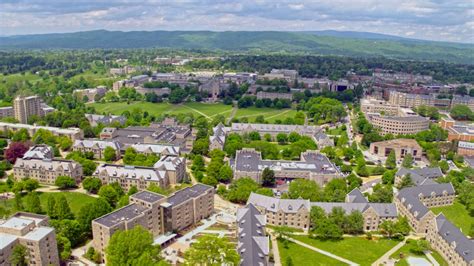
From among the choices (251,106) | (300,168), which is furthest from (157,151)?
(251,106)

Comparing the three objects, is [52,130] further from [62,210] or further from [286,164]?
[286,164]

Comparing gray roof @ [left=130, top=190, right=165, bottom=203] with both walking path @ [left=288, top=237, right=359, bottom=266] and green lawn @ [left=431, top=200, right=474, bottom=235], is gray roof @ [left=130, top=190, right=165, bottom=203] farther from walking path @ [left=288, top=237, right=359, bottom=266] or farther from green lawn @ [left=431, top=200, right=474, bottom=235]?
green lawn @ [left=431, top=200, right=474, bottom=235]

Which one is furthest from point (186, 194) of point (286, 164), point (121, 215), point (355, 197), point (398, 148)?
point (398, 148)

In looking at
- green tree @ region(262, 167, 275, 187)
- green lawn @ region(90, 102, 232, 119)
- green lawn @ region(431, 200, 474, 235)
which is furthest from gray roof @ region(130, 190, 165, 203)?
green lawn @ region(90, 102, 232, 119)

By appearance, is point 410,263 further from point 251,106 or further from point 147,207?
point 251,106

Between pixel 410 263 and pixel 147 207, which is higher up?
pixel 147 207

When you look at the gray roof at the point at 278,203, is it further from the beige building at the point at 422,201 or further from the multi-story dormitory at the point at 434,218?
the multi-story dormitory at the point at 434,218
